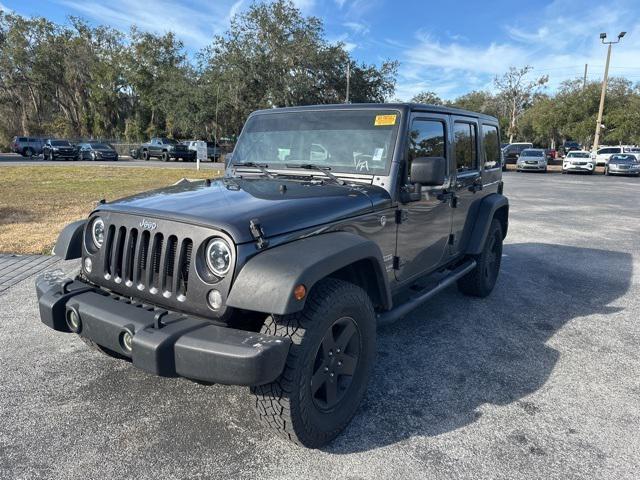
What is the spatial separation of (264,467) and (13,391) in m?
1.88

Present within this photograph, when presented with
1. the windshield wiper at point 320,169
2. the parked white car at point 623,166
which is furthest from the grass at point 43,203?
the parked white car at point 623,166

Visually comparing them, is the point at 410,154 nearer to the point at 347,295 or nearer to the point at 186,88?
the point at 347,295

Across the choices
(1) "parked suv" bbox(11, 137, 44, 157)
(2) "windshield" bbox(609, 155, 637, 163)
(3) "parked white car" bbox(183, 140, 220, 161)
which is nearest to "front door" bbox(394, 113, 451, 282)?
(2) "windshield" bbox(609, 155, 637, 163)

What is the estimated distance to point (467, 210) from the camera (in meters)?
4.70

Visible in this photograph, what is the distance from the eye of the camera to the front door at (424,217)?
138 inches

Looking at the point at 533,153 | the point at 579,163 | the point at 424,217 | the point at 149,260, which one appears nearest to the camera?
the point at 149,260

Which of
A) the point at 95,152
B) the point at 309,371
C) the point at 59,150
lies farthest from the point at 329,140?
the point at 59,150

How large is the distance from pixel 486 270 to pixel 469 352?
149 cm

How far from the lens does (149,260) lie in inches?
102

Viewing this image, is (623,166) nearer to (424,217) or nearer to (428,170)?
(424,217)

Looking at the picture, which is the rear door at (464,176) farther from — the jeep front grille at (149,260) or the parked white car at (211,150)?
the parked white car at (211,150)

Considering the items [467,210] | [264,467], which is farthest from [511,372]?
[264,467]

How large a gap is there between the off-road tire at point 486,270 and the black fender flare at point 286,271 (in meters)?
2.71

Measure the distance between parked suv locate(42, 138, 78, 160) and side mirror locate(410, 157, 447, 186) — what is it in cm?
Result: 3663
